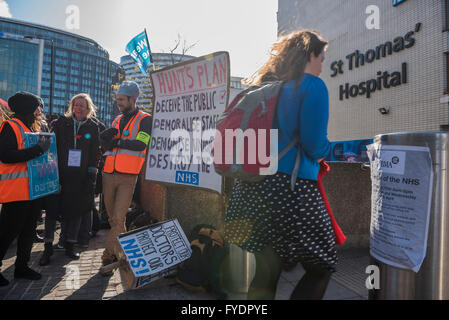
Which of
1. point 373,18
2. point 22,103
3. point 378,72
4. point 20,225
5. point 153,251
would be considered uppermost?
point 373,18

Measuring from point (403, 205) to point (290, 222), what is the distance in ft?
3.75

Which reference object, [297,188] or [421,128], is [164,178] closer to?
[297,188]

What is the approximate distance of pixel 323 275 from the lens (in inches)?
64.8

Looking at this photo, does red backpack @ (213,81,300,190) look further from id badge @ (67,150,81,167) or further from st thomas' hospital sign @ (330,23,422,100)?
st thomas' hospital sign @ (330,23,422,100)

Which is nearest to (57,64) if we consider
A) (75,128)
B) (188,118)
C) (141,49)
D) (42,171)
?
(141,49)

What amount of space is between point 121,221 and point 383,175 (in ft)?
9.06

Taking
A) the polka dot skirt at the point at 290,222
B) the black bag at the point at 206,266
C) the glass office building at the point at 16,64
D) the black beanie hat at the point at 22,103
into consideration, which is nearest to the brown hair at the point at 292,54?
the polka dot skirt at the point at 290,222

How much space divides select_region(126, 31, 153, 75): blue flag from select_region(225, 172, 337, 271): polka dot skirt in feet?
19.3

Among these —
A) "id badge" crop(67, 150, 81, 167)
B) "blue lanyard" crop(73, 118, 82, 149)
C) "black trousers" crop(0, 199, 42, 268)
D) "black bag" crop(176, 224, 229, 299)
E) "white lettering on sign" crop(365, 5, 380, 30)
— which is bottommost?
"black bag" crop(176, 224, 229, 299)

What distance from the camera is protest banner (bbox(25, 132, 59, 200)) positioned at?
319 centimetres

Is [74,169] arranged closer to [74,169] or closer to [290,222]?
[74,169]

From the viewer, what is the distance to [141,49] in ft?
22.9

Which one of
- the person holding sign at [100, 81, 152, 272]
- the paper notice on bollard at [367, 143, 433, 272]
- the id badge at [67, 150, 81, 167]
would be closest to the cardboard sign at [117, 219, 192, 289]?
the person holding sign at [100, 81, 152, 272]
